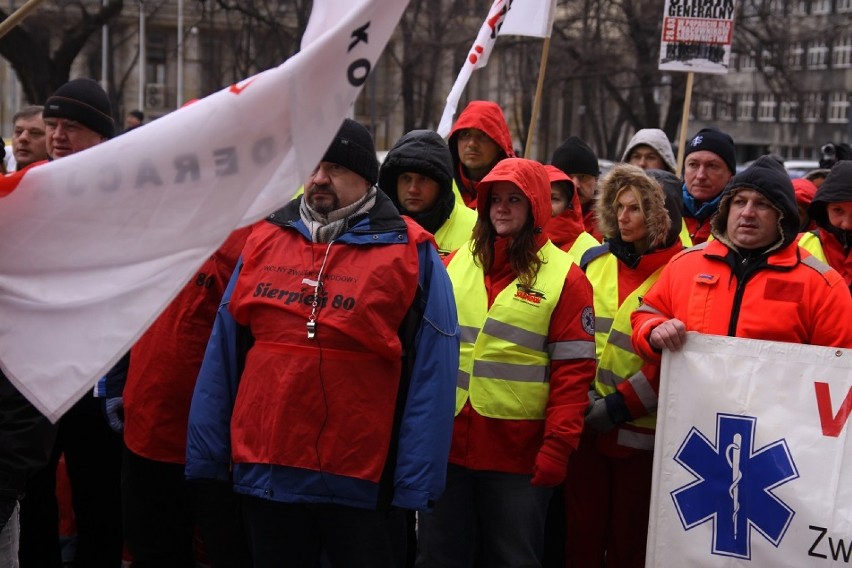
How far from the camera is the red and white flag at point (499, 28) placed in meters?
7.00

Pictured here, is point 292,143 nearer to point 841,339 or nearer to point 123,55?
point 841,339

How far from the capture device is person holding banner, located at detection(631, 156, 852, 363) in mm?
4418

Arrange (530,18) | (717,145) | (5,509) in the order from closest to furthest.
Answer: (5,509)
(717,145)
(530,18)

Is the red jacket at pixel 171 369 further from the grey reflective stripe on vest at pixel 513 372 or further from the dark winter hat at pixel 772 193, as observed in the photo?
the dark winter hat at pixel 772 193

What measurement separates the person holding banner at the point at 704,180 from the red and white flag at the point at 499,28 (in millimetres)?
1442

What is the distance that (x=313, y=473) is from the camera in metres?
3.87

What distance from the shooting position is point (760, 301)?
14.7ft

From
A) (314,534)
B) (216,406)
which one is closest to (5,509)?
(216,406)

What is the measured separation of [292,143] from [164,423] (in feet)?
7.40

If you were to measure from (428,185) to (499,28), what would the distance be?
1980 millimetres

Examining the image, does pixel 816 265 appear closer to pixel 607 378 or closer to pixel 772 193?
pixel 772 193

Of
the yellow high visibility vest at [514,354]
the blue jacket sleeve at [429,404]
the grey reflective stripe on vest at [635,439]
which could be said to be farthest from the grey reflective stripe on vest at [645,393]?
the blue jacket sleeve at [429,404]

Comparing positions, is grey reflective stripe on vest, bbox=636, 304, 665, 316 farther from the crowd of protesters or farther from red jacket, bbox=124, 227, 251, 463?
red jacket, bbox=124, 227, 251, 463

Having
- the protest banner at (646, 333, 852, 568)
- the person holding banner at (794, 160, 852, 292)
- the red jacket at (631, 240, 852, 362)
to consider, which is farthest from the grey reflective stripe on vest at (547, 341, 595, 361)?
the person holding banner at (794, 160, 852, 292)
